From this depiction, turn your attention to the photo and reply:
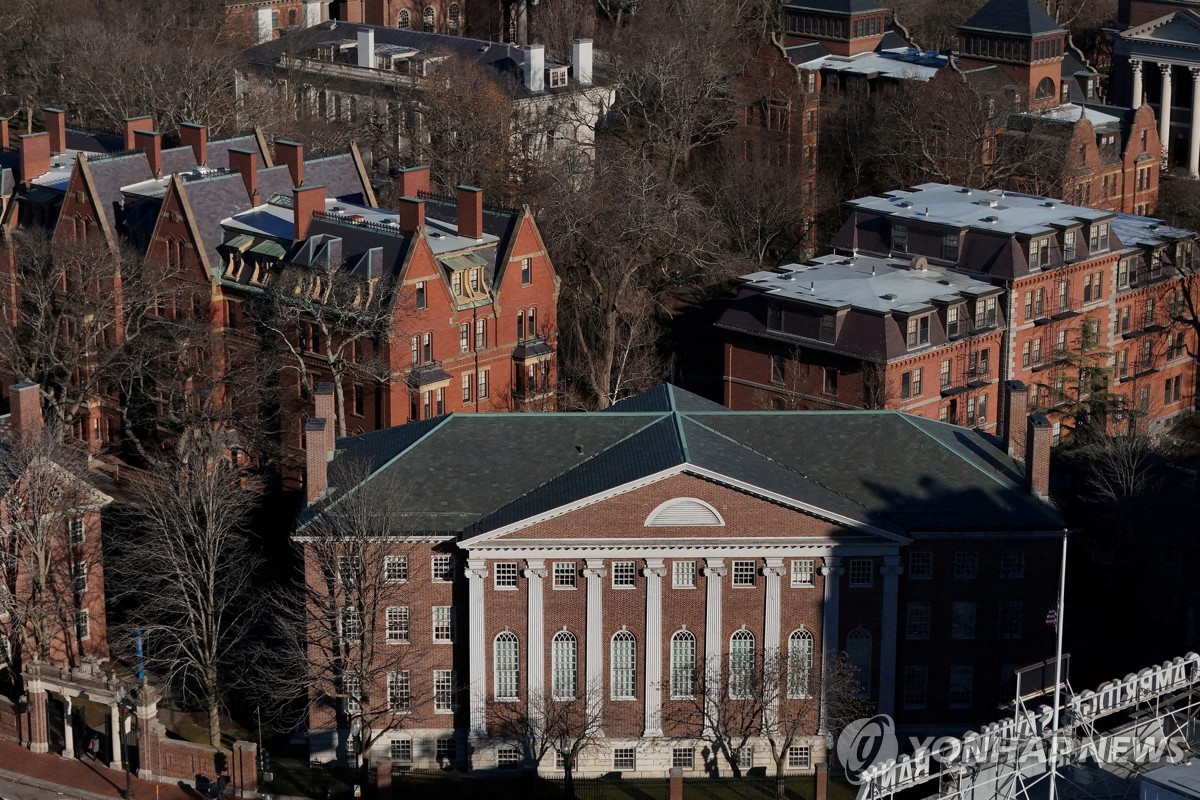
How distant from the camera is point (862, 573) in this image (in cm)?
8650

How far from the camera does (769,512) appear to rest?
8512 cm

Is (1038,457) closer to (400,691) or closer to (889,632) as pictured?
(889,632)

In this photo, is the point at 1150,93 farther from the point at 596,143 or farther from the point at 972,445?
the point at 972,445

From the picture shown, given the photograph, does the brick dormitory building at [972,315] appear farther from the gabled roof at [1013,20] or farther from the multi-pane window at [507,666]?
the multi-pane window at [507,666]

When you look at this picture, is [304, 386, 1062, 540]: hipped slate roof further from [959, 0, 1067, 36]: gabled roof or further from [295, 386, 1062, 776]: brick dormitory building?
[959, 0, 1067, 36]: gabled roof

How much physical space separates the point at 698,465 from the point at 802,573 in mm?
5973

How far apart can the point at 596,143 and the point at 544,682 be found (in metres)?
78.9

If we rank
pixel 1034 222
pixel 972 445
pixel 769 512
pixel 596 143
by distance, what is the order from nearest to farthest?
pixel 769 512
pixel 972 445
pixel 1034 222
pixel 596 143

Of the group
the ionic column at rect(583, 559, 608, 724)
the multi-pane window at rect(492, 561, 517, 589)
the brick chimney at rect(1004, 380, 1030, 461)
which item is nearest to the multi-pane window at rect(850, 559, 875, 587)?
the brick chimney at rect(1004, 380, 1030, 461)

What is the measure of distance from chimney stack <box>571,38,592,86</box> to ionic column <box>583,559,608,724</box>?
86986 millimetres

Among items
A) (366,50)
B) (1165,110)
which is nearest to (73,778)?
(366,50)

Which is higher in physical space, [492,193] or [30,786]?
[492,193]

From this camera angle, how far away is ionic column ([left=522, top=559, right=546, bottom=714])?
8581 centimetres

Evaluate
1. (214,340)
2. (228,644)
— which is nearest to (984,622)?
(228,644)
